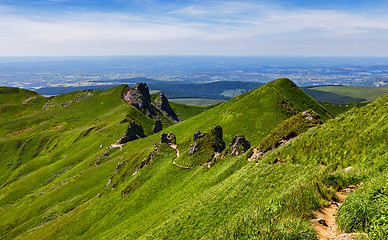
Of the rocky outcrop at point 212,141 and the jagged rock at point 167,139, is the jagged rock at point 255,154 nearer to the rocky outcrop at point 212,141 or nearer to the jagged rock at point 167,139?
the rocky outcrop at point 212,141

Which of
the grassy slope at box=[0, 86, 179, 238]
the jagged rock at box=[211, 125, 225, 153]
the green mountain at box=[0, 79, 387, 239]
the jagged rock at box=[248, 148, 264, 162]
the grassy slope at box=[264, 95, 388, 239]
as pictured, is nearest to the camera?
the grassy slope at box=[264, 95, 388, 239]

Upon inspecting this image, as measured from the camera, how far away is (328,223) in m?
11.9

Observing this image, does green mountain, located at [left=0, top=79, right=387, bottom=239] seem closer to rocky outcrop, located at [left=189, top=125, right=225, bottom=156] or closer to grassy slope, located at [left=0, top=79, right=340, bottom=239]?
grassy slope, located at [left=0, top=79, right=340, bottom=239]

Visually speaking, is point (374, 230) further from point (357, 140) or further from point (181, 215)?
point (181, 215)

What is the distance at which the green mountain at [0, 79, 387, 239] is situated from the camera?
15.9 m

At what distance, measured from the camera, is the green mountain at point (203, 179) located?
52.1 ft

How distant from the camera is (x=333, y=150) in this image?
78.8ft

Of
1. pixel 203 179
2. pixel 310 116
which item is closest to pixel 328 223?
Answer: pixel 203 179

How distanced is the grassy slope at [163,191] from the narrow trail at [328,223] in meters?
0.71

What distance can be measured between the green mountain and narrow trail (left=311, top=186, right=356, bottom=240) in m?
0.51

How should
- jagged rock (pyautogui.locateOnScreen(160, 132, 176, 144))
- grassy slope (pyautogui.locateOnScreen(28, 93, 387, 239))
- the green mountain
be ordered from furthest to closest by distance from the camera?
jagged rock (pyautogui.locateOnScreen(160, 132, 176, 144))
the green mountain
grassy slope (pyautogui.locateOnScreen(28, 93, 387, 239))

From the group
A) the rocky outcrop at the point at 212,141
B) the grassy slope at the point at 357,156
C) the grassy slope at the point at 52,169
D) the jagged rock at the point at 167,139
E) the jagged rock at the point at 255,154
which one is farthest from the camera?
the grassy slope at the point at 52,169

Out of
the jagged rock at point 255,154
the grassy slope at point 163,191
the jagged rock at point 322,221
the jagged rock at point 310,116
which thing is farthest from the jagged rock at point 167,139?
the jagged rock at point 322,221

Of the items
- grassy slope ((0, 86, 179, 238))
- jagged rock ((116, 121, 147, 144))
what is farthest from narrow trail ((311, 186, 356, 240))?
jagged rock ((116, 121, 147, 144))
